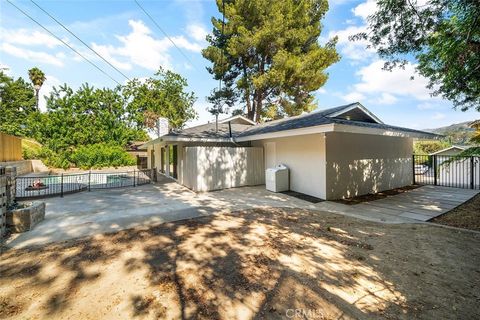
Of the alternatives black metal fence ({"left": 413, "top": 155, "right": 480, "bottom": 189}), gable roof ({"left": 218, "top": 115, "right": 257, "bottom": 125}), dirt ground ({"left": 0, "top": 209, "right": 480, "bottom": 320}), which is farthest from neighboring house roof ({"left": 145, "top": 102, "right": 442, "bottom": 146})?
gable roof ({"left": 218, "top": 115, "right": 257, "bottom": 125})

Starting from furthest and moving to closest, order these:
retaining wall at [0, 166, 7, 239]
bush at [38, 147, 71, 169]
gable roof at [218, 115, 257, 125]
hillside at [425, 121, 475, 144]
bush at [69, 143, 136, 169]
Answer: bush at [69, 143, 136, 169] < bush at [38, 147, 71, 169] < gable roof at [218, 115, 257, 125] < hillside at [425, 121, 475, 144] < retaining wall at [0, 166, 7, 239]

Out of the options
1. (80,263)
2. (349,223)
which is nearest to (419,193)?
(349,223)

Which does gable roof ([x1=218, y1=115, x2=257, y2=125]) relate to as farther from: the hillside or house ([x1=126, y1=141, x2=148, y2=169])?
house ([x1=126, y1=141, x2=148, y2=169])

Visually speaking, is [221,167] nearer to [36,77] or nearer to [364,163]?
[364,163]

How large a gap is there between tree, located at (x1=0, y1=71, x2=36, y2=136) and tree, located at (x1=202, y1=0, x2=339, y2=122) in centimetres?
2551

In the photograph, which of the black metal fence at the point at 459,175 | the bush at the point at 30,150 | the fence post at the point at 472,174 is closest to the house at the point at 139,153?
the bush at the point at 30,150

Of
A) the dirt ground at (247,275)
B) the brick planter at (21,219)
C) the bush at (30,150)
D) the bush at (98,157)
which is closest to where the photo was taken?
the dirt ground at (247,275)

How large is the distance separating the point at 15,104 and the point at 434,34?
41.3 m

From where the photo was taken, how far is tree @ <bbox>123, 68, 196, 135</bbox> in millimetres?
30016

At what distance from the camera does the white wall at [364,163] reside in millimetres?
8165

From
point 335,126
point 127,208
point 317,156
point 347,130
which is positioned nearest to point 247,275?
point 335,126

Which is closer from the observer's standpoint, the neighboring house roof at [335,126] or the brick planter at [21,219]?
the brick planter at [21,219]

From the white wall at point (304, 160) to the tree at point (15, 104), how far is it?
31.6m

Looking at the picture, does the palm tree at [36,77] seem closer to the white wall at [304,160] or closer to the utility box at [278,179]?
the white wall at [304,160]
